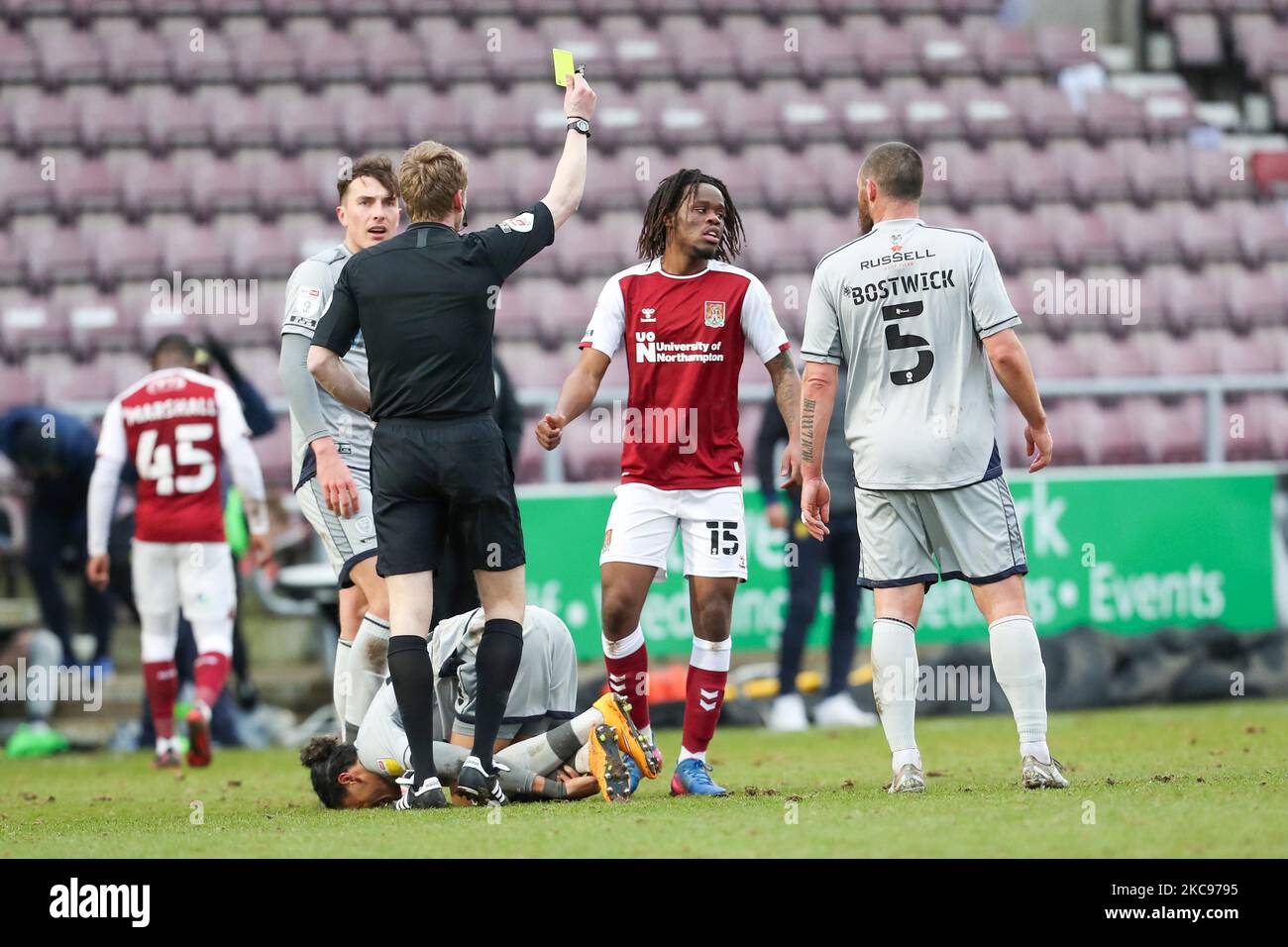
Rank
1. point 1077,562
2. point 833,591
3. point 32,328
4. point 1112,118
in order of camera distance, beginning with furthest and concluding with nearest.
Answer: point 1112,118 → point 32,328 → point 1077,562 → point 833,591

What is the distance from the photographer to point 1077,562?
10273 millimetres

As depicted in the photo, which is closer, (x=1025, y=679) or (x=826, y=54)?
(x=1025, y=679)

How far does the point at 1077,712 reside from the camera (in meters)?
9.98

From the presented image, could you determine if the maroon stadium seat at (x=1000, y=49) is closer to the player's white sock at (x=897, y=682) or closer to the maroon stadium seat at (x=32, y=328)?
the maroon stadium seat at (x=32, y=328)

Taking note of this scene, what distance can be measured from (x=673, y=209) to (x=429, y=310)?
1056 millimetres

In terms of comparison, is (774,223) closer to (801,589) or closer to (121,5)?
(801,589)

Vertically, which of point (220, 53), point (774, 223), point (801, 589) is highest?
point (220, 53)

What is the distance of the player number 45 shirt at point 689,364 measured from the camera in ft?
19.5

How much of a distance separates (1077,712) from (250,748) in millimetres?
4725

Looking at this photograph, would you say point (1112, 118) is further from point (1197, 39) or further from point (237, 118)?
point (237, 118)

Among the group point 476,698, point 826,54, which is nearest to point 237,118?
point 826,54

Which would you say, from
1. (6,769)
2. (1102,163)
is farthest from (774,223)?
(6,769)

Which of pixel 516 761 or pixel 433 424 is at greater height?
pixel 433 424

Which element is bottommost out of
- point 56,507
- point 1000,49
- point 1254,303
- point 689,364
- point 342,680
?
point 342,680
